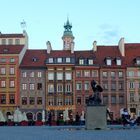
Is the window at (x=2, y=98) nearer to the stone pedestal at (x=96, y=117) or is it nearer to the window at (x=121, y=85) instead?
the window at (x=121, y=85)

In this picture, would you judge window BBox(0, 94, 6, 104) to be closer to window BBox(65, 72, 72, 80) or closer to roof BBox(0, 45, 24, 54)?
roof BBox(0, 45, 24, 54)

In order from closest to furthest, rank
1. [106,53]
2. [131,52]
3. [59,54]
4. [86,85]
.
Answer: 1. [86,85]
2. [59,54]
3. [131,52]
4. [106,53]

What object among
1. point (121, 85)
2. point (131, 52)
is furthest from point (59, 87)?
point (131, 52)

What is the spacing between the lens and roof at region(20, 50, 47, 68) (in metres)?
73.2

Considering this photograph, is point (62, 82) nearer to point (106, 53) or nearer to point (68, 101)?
point (68, 101)

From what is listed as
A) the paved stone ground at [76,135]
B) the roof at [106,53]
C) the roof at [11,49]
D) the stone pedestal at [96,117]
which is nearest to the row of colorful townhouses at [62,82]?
the roof at [11,49]

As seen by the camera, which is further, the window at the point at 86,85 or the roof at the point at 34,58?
the window at the point at 86,85

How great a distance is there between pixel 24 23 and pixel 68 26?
38.6m

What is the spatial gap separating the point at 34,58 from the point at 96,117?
44929 millimetres

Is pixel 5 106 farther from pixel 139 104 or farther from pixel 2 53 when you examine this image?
pixel 139 104

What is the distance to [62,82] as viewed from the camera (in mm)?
72875

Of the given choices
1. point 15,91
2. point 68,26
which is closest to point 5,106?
point 15,91

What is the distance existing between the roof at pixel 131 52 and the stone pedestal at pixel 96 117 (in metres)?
43.7

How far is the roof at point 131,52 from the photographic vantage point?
243ft
